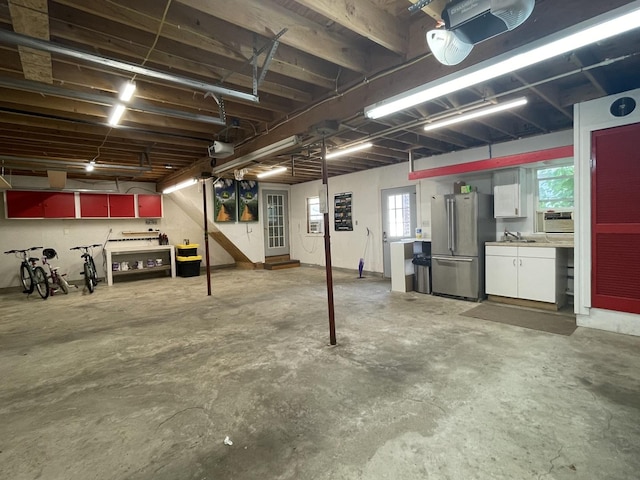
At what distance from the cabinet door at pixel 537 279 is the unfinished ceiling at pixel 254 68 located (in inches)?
80.9

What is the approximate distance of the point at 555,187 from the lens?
4926 mm

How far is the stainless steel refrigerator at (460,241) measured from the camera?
5086 mm

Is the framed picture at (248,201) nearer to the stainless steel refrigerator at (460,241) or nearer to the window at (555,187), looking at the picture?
the stainless steel refrigerator at (460,241)

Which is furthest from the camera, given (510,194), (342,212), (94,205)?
(342,212)

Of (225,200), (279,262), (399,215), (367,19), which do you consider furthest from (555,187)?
(225,200)

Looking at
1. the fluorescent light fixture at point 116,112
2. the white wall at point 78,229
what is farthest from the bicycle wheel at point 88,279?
the fluorescent light fixture at point 116,112

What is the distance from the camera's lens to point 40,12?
185 cm

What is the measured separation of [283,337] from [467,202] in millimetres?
3692

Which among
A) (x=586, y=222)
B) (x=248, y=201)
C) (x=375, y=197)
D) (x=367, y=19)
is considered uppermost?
(x=367, y=19)

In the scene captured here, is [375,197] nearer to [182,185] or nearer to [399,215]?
[399,215]

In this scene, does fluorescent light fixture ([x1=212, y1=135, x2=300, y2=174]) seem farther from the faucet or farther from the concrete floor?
the faucet

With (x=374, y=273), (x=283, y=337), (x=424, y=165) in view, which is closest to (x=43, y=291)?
(x=283, y=337)

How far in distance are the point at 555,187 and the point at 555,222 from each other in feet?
1.87

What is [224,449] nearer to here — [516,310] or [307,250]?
[516,310]
